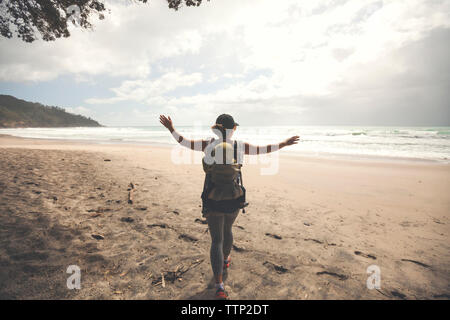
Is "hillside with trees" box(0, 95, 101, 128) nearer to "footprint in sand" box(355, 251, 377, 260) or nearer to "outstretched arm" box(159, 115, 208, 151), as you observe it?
"outstretched arm" box(159, 115, 208, 151)

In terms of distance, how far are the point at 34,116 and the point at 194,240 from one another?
123525 millimetres

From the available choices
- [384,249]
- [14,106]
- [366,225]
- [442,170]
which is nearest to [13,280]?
[384,249]

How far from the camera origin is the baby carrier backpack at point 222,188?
239 centimetres

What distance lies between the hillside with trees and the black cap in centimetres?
10175

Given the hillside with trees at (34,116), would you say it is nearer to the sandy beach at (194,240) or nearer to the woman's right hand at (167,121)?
the sandy beach at (194,240)

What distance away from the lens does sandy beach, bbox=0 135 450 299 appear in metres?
2.63

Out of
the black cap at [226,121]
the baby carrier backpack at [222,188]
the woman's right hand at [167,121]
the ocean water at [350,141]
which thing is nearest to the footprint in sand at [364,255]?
the baby carrier backpack at [222,188]

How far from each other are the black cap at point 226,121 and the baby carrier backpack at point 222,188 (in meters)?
0.23

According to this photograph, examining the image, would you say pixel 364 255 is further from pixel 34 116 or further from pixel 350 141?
pixel 34 116

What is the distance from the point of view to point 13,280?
2.44 metres

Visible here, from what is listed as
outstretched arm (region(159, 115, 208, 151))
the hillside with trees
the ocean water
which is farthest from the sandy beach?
the hillside with trees

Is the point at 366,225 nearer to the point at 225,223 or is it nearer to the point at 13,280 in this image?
the point at 225,223

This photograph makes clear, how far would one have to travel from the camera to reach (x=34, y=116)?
8888 centimetres

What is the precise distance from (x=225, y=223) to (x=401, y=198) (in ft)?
22.4
